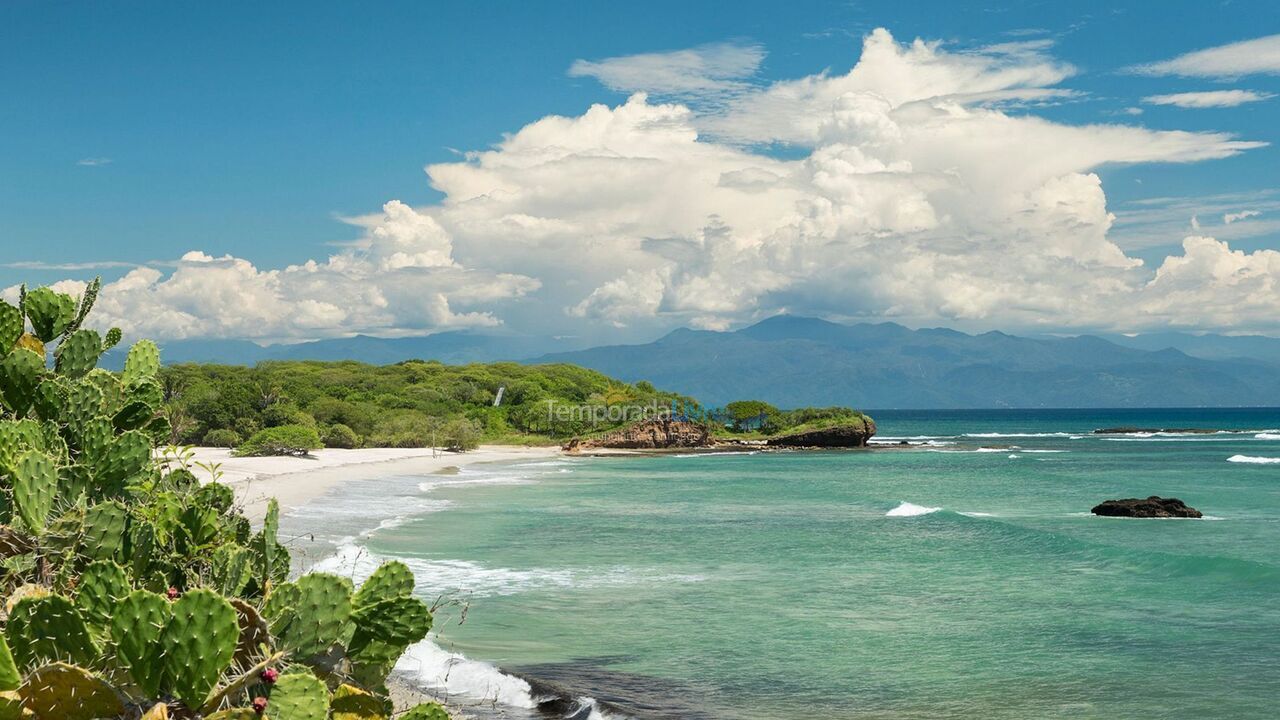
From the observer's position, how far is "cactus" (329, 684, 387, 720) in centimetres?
535

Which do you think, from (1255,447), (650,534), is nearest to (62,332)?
(650,534)

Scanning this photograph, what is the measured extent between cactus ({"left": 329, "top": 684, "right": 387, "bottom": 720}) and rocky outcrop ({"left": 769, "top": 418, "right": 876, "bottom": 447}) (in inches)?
3637

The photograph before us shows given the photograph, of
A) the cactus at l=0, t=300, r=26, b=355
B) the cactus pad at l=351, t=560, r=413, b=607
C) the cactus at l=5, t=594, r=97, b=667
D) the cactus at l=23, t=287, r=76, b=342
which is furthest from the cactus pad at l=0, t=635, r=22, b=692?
the cactus at l=23, t=287, r=76, b=342

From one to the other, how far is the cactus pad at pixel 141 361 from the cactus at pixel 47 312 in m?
0.63

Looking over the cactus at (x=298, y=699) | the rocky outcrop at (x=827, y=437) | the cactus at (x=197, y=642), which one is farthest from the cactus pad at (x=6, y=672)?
the rocky outcrop at (x=827, y=437)

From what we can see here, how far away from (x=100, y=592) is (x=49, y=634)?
271 millimetres

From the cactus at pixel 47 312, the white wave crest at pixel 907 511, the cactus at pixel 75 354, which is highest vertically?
the cactus at pixel 47 312

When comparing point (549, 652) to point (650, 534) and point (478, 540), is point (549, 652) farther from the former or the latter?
point (650, 534)

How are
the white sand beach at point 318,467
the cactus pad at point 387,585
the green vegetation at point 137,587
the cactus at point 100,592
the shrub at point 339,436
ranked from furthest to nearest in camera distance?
the shrub at point 339,436 < the white sand beach at point 318,467 < the cactus pad at point 387,585 < the cactus at point 100,592 < the green vegetation at point 137,587

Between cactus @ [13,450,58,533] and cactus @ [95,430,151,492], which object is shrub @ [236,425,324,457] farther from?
cactus @ [13,450,58,533]

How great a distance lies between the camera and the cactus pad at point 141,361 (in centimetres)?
809

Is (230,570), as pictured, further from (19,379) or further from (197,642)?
(19,379)

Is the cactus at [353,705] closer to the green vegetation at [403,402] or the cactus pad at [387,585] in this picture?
the cactus pad at [387,585]

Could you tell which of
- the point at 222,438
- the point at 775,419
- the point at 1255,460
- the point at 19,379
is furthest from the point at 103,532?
the point at 775,419
